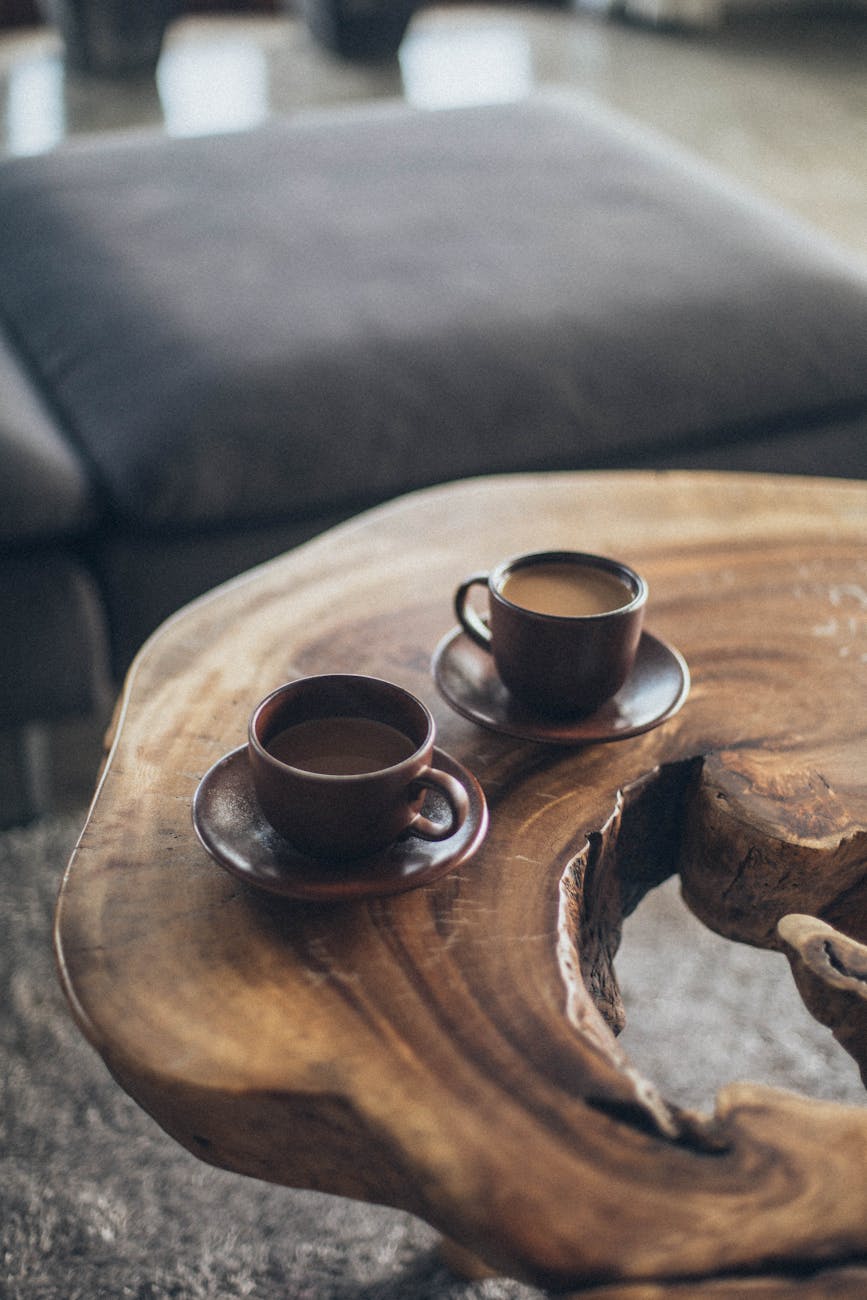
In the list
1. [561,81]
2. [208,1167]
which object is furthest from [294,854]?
[561,81]

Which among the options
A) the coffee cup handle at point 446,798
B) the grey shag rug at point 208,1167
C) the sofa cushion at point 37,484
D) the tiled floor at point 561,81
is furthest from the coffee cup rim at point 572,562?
the tiled floor at point 561,81

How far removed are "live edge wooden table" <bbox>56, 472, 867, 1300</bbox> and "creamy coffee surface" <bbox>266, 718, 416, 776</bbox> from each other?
0.06 metres

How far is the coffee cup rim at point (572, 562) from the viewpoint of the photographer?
0.61 m

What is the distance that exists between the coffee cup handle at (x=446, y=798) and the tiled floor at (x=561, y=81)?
2398 millimetres

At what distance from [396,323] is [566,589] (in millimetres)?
668

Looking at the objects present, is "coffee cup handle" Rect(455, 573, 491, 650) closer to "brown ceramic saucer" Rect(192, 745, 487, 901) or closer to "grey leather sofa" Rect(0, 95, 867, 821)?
"brown ceramic saucer" Rect(192, 745, 487, 901)

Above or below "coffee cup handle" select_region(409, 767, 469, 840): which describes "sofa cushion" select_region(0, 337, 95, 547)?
below

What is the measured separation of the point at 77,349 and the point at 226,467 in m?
0.24

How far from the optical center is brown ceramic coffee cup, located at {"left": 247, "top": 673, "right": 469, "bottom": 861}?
1.68 ft

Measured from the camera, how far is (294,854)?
0.54 metres

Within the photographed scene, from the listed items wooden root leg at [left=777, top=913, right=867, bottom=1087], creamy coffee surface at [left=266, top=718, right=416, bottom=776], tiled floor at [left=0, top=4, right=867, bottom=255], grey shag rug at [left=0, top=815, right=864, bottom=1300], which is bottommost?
grey shag rug at [left=0, top=815, right=864, bottom=1300]

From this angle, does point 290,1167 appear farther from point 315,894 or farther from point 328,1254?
point 328,1254

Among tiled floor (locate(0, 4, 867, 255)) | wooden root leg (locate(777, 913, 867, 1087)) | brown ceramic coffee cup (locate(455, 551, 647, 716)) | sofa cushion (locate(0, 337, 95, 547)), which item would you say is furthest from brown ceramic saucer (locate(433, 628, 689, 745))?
tiled floor (locate(0, 4, 867, 255))

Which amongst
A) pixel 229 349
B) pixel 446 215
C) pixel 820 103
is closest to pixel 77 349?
pixel 229 349
